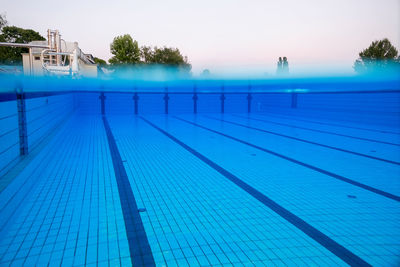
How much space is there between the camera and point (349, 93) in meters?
11.3

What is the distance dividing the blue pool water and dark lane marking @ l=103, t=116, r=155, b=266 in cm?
1

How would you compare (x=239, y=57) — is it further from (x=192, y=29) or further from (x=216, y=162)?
(x=216, y=162)

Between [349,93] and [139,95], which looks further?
[139,95]

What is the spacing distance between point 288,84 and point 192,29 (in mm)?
5950

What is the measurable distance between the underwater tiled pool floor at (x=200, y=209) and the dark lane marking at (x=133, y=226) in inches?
0.4

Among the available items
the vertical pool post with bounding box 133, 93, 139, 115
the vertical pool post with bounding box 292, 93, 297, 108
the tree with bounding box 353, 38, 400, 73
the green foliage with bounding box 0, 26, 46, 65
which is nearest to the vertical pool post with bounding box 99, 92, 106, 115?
the vertical pool post with bounding box 133, 93, 139, 115

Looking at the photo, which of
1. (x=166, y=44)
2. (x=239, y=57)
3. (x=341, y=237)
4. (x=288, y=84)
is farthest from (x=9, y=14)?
(x=166, y=44)

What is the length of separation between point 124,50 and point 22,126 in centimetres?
2716

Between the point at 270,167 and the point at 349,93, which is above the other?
the point at 349,93

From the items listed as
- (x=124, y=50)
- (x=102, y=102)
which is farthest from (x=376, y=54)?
(x=102, y=102)

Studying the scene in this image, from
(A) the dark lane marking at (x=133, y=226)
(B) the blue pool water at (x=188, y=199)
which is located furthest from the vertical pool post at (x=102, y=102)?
(A) the dark lane marking at (x=133, y=226)

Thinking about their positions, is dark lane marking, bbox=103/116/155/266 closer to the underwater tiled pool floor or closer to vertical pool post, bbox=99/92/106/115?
the underwater tiled pool floor

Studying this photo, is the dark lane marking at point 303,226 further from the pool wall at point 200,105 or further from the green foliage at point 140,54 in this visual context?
the green foliage at point 140,54

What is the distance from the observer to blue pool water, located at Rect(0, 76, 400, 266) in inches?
74.9
